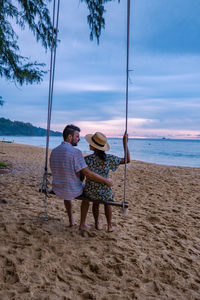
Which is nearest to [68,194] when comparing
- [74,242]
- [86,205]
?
[86,205]

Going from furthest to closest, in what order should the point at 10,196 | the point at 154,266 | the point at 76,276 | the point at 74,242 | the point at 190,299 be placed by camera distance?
the point at 10,196
the point at 74,242
the point at 154,266
the point at 76,276
the point at 190,299

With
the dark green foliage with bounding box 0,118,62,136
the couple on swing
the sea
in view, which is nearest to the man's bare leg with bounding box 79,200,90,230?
the couple on swing

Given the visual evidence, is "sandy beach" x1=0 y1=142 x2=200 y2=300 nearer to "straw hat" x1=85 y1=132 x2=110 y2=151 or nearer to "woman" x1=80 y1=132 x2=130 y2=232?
"woman" x1=80 y1=132 x2=130 y2=232

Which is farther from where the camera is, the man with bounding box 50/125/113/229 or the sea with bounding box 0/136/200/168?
the sea with bounding box 0/136/200/168

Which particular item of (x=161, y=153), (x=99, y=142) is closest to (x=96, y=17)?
(x=99, y=142)

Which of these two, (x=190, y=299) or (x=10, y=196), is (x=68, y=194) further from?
(x=10, y=196)

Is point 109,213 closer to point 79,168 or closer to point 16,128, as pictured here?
point 79,168

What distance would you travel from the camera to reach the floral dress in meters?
3.02

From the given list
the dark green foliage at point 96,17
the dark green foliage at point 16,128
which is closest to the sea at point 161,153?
the dark green foliage at point 96,17

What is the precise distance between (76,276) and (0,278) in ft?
2.18

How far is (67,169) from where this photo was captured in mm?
2930

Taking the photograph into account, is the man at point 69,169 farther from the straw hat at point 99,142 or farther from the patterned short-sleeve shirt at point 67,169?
the straw hat at point 99,142

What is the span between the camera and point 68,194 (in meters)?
2.98

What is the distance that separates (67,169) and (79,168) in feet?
0.53
